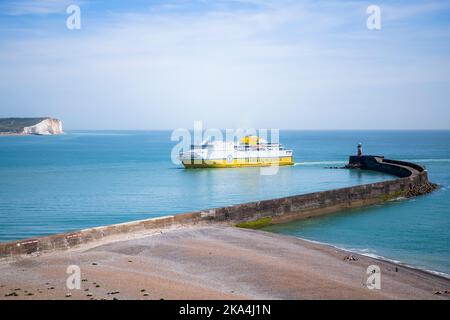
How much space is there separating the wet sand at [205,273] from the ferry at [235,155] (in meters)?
34.7

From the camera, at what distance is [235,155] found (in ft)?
174

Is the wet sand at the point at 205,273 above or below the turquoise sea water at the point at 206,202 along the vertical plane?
above

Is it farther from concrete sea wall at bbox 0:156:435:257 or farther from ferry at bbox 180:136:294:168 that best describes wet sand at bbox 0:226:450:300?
ferry at bbox 180:136:294:168

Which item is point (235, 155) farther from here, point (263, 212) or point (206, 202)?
point (263, 212)

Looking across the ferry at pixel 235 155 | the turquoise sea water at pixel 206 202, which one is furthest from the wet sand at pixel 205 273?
Answer: the ferry at pixel 235 155

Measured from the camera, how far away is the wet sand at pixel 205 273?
9.73 m

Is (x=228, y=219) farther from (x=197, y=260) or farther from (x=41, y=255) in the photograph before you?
(x=41, y=255)

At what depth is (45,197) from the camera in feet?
99.4

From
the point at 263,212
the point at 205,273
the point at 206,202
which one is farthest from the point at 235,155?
the point at 205,273

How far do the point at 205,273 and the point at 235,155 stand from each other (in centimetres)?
4162

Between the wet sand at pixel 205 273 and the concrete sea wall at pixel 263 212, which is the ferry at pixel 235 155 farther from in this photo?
the wet sand at pixel 205 273

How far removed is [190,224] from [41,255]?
6341mm

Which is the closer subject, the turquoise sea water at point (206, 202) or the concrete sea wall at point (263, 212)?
the concrete sea wall at point (263, 212)

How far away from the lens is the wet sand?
9.73m
